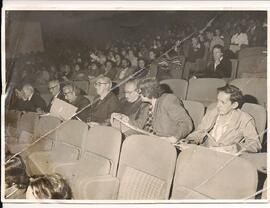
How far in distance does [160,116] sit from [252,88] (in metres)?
0.25

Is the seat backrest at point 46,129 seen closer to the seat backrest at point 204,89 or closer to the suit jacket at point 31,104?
the suit jacket at point 31,104

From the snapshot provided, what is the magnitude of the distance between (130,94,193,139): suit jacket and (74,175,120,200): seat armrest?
7.0 inches

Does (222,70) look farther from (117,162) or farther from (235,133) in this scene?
(117,162)

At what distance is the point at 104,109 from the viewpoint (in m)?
1.06

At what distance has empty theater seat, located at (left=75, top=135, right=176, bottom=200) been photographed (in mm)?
1051

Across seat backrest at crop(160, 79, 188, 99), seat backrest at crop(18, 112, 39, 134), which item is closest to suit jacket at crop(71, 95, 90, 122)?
seat backrest at crop(18, 112, 39, 134)

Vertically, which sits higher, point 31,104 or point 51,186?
point 31,104

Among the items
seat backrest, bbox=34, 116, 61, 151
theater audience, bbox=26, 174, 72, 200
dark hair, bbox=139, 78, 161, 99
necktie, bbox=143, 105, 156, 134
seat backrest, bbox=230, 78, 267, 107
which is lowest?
theater audience, bbox=26, 174, 72, 200

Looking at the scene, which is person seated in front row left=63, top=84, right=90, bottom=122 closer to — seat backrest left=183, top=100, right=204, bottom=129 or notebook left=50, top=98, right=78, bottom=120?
notebook left=50, top=98, right=78, bottom=120

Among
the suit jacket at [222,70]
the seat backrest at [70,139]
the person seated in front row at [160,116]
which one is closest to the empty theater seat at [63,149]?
the seat backrest at [70,139]

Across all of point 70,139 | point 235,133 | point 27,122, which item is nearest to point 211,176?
point 235,133

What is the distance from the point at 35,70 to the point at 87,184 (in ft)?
1.08

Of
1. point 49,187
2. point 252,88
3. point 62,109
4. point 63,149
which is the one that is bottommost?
point 49,187

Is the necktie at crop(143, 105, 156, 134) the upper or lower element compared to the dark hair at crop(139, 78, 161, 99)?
lower
